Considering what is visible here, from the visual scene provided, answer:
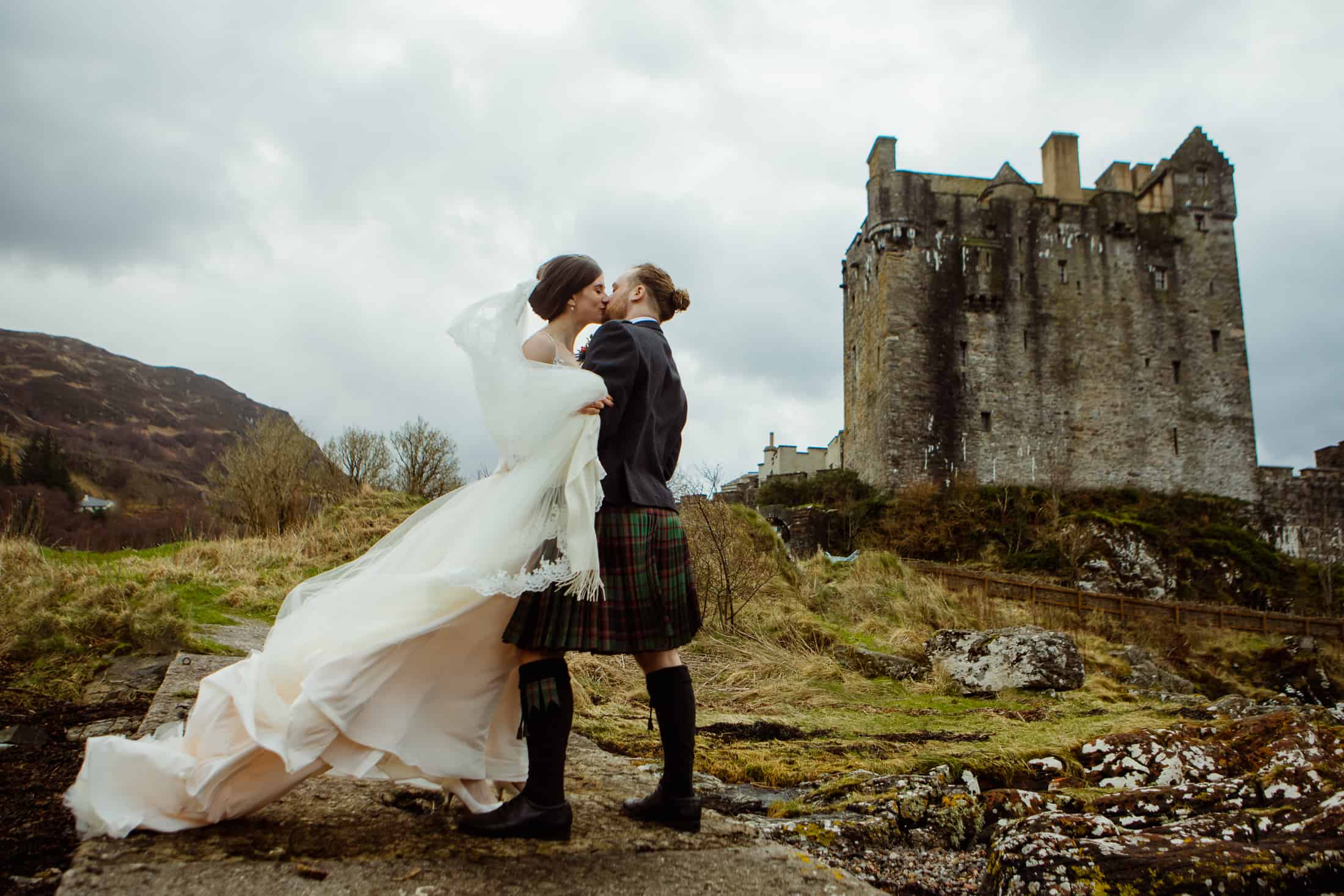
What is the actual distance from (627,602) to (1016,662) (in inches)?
249

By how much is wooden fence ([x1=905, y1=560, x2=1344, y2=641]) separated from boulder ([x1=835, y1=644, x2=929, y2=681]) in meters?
9.39

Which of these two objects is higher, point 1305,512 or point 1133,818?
point 1305,512

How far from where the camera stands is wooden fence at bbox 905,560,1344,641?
18.2 metres

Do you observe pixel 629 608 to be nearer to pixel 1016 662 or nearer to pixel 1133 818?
pixel 1133 818

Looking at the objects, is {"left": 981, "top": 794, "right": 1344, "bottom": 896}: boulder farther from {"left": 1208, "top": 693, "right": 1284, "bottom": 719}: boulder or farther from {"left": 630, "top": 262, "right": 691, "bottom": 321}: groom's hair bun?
{"left": 1208, "top": 693, "right": 1284, "bottom": 719}: boulder

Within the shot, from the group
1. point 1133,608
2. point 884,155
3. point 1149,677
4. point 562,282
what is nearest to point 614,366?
point 562,282

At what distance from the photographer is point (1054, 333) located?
3070cm

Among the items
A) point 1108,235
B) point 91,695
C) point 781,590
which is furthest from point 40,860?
point 1108,235

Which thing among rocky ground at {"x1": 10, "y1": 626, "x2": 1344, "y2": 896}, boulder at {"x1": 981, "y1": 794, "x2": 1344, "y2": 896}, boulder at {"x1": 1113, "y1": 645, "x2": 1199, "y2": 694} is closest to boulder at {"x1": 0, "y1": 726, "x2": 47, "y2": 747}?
rocky ground at {"x1": 10, "y1": 626, "x2": 1344, "y2": 896}

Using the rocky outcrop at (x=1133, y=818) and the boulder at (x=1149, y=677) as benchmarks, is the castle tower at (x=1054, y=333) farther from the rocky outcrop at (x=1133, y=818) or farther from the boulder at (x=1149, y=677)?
the rocky outcrop at (x=1133, y=818)

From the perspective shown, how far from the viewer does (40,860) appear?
192 cm

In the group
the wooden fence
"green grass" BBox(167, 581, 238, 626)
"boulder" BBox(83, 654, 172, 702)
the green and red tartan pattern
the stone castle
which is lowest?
"boulder" BBox(83, 654, 172, 702)

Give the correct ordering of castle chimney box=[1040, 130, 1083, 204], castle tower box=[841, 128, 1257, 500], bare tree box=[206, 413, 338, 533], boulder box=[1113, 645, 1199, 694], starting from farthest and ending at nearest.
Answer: castle chimney box=[1040, 130, 1083, 204], castle tower box=[841, 128, 1257, 500], bare tree box=[206, 413, 338, 533], boulder box=[1113, 645, 1199, 694]

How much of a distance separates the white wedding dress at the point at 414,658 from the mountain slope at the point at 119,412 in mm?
31309
